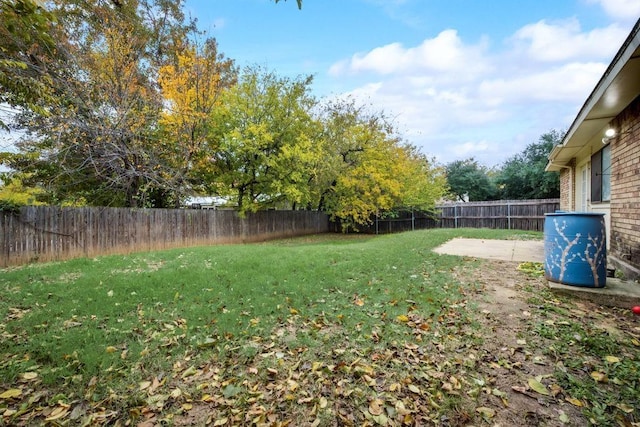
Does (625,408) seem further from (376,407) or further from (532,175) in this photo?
(532,175)

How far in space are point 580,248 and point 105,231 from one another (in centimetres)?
1073

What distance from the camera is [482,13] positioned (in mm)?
7441

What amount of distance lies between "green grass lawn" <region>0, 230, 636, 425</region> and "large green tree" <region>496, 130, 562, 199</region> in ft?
60.3

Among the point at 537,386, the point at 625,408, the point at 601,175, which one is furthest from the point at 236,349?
the point at 601,175

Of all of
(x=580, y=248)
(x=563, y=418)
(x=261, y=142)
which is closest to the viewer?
(x=563, y=418)

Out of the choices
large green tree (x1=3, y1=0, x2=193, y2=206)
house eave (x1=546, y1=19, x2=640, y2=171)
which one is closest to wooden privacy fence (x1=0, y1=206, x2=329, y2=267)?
large green tree (x1=3, y1=0, x2=193, y2=206)

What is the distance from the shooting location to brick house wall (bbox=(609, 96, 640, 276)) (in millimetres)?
4293

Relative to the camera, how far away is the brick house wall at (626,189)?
14.1 feet

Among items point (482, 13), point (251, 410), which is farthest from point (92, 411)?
point (482, 13)

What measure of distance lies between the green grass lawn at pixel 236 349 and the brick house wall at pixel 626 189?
2.62 metres

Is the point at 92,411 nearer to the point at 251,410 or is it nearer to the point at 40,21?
the point at 251,410

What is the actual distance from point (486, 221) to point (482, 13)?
11.7m

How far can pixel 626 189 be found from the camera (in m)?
4.70

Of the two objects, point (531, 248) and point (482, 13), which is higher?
point (482, 13)
